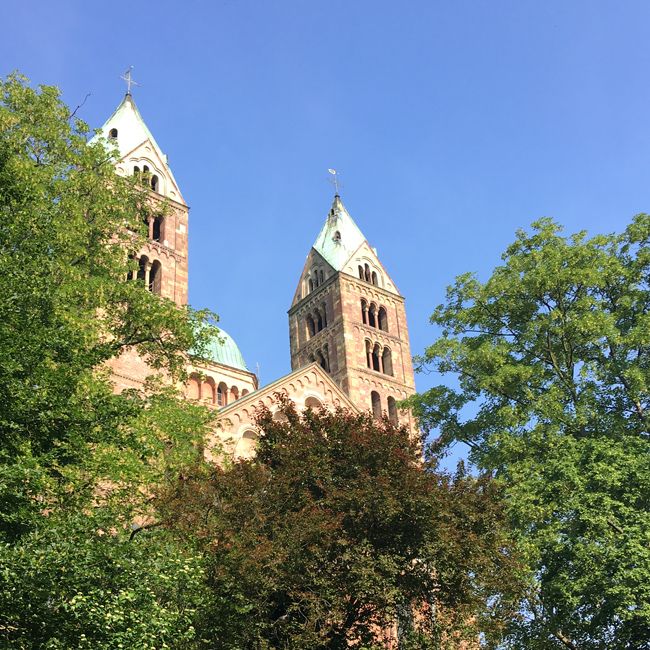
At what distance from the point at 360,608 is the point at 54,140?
12856 mm

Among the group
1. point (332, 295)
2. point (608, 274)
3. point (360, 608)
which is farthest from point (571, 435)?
point (332, 295)

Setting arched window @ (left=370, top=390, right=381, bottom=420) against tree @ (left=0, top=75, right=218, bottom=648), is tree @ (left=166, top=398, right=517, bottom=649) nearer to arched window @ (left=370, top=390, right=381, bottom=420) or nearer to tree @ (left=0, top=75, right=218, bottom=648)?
tree @ (left=0, top=75, right=218, bottom=648)

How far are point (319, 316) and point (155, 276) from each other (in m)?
17.7

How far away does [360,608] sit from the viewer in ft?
56.0

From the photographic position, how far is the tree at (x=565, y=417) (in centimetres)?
1797

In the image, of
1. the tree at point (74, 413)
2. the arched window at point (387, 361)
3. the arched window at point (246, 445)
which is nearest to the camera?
the tree at point (74, 413)

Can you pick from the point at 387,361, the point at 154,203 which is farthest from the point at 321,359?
the point at 154,203

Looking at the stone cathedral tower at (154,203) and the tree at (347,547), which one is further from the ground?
the stone cathedral tower at (154,203)

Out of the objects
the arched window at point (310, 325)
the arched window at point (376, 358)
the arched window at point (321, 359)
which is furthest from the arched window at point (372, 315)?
the arched window at point (321, 359)

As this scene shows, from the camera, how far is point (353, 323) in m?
51.5

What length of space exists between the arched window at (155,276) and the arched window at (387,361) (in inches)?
→ 738

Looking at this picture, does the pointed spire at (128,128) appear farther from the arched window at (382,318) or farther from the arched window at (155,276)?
the arched window at (382,318)

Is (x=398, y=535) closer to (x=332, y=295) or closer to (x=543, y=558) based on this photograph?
(x=543, y=558)

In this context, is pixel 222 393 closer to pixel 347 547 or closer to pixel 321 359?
pixel 321 359
